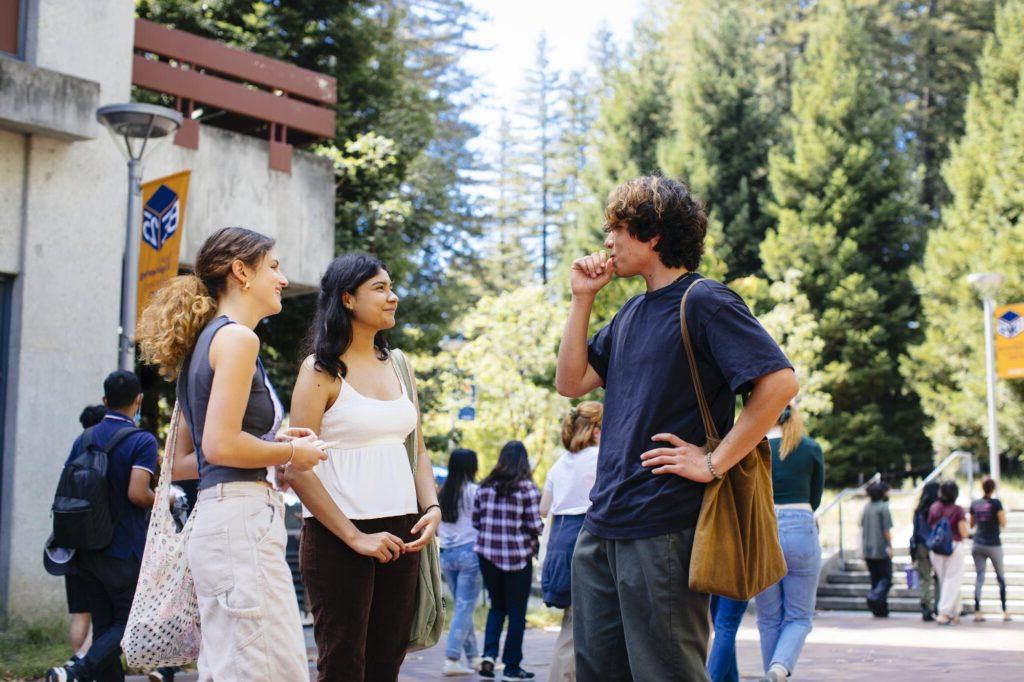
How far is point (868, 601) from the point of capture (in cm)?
1572

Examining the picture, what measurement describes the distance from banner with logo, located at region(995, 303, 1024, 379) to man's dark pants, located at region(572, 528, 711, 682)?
26.6 meters

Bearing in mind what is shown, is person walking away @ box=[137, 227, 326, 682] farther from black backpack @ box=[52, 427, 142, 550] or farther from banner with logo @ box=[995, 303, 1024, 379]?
banner with logo @ box=[995, 303, 1024, 379]

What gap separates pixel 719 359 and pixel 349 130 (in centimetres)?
1563

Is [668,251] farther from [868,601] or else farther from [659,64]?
[659,64]

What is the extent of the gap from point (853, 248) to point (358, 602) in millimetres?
32148

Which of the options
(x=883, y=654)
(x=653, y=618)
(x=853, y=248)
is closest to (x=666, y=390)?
(x=653, y=618)

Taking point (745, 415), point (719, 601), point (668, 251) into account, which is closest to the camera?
point (745, 415)

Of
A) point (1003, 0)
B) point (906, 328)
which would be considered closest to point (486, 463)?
point (906, 328)

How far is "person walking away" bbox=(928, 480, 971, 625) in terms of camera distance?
14.5 metres

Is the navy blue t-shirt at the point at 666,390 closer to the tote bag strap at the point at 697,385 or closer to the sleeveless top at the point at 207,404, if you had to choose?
the tote bag strap at the point at 697,385

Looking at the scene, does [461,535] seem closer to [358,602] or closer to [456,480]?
[456,480]

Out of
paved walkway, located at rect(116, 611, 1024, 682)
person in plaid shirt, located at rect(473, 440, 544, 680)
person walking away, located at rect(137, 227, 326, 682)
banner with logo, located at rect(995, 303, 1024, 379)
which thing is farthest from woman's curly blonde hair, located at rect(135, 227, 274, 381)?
banner with logo, located at rect(995, 303, 1024, 379)

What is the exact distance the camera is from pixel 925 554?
15.6 meters

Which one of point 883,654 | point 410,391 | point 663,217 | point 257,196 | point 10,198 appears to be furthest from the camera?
point 257,196
